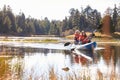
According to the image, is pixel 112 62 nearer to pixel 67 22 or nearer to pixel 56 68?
pixel 56 68

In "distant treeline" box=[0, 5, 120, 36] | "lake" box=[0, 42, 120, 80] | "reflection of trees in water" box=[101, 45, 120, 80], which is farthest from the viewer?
"distant treeline" box=[0, 5, 120, 36]

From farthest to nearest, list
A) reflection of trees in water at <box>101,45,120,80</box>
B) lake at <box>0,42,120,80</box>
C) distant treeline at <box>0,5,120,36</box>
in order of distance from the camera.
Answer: distant treeline at <box>0,5,120,36</box> → lake at <box>0,42,120,80</box> → reflection of trees in water at <box>101,45,120,80</box>

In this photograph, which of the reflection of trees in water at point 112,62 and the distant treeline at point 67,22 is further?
the distant treeline at point 67,22

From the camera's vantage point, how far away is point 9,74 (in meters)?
14.8

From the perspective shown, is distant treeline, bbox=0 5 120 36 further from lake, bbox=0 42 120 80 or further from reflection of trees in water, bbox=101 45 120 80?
lake, bbox=0 42 120 80

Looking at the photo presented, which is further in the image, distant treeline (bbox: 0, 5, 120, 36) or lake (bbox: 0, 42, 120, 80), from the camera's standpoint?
distant treeline (bbox: 0, 5, 120, 36)

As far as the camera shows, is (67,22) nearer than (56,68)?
No

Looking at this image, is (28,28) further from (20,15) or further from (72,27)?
(72,27)

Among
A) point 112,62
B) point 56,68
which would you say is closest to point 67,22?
point 56,68

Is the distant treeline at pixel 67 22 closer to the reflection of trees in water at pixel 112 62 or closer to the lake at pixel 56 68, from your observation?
the reflection of trees in water at pixel 112 62

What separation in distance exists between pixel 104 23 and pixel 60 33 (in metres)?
45.0

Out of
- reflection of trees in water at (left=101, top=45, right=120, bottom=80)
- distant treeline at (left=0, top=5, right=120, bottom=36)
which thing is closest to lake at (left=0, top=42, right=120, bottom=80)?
reflection of trees in water at (left=101, top=45, right=120, bottom=80)

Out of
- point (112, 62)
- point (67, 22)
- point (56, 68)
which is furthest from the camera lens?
point (67, 22)

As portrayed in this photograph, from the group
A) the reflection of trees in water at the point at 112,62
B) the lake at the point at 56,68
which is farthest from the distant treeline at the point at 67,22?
the lake at the point at 56,68
